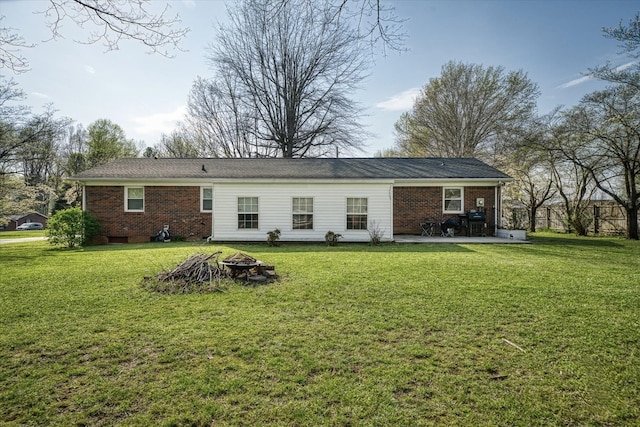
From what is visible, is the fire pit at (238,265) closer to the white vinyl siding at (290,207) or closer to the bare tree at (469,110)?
the white vinyl siding at (290,207)

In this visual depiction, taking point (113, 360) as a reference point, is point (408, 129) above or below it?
above

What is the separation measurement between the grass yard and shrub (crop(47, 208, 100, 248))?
7.07 meters

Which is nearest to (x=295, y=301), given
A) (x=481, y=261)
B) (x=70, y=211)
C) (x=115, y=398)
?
(x=115, y=398)

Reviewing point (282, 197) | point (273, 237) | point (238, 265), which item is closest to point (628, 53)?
Result: point (282, 197)

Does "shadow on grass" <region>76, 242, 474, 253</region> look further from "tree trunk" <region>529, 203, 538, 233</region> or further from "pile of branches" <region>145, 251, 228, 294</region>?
"tree trunk" <region>529, 203, 538, 233</region>

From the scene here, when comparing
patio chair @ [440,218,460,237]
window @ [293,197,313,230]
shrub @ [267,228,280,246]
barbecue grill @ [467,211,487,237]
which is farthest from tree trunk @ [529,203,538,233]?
shrub @ [267,228,280,246]

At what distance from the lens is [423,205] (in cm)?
1480

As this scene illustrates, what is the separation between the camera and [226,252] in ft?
32.9

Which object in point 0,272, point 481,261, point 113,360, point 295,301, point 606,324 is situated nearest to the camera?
point 113,360

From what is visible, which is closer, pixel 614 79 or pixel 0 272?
pixel 0 272

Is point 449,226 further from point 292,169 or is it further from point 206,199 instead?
point 206,199

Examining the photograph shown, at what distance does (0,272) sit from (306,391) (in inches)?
331

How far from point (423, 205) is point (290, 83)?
51.6 feet

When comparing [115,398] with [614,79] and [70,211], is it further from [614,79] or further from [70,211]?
[614,79]
